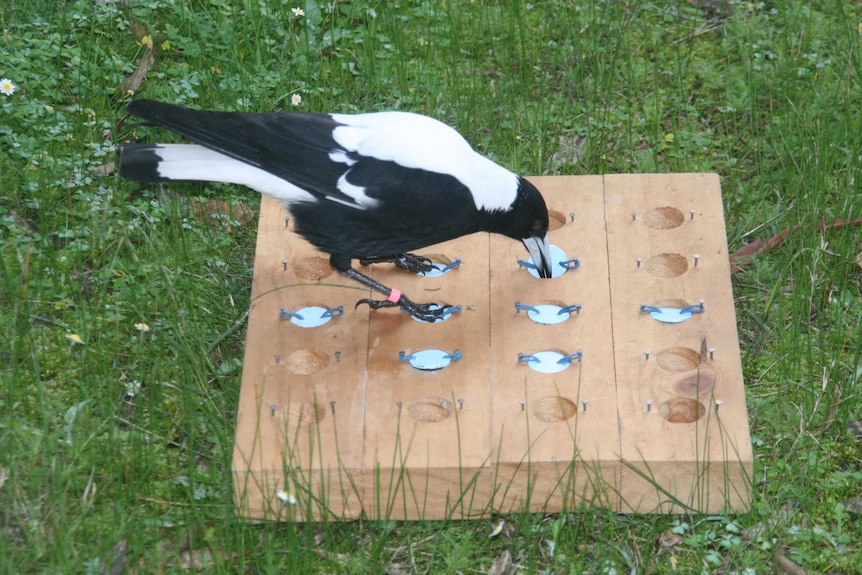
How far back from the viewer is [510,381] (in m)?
3.37

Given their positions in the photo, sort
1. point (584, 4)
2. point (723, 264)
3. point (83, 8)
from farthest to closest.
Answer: point (584, 4), point (83, 8), point (723, 264)

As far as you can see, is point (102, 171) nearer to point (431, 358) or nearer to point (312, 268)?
point (312, 268)

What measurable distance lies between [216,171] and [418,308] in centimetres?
74

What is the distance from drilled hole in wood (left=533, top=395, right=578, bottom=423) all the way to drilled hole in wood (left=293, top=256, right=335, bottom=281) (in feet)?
2.96

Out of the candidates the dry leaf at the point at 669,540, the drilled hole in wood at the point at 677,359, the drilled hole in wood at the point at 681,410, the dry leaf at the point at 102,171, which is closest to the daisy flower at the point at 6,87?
the dry leaf at the point at 102,171

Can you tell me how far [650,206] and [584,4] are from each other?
173cm

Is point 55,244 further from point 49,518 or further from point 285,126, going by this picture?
point 49,518

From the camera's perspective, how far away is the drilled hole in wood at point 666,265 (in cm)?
377

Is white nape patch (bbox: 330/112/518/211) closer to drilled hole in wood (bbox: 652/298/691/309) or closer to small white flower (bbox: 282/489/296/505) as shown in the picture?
drilled hole in wood (bbox: 652/298/691/309)

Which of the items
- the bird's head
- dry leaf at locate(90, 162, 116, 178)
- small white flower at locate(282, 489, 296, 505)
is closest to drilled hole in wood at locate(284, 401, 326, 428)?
small white flower at locate(282, 489, 296, 505)

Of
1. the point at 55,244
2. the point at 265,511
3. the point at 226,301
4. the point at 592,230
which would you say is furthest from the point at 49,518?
the point at 592,230

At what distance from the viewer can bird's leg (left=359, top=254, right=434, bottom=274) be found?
3.89 metres

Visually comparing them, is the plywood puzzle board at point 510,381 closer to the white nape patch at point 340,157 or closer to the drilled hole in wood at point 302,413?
the drilled hole in wood at point 302,413

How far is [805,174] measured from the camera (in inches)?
173
